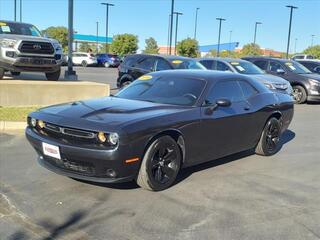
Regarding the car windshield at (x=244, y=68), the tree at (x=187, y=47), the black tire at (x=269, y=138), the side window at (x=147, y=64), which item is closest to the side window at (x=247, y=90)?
the black tire at (x=269, y=138)

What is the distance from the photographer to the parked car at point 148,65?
14.8 meters

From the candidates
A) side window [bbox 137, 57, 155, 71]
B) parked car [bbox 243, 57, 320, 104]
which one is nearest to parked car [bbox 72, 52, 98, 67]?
parked car [bbox 243, 57, 320, 104]

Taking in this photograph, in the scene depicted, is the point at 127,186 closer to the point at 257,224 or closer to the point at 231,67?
the point at 257,224

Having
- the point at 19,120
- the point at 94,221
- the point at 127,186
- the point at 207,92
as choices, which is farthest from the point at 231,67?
the point at 94,221

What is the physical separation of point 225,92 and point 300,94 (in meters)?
11.7

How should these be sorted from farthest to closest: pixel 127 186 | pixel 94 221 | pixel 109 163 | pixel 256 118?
pixel 256 118 → pixel 127 186 → pixel 109 163 → pixel 94 221

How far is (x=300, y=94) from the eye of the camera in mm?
17578

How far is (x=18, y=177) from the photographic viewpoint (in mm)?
5996

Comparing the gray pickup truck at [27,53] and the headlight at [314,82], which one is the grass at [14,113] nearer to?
the gray pickup truck at [27,53]

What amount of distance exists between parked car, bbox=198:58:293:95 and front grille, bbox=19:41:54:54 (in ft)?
19.8

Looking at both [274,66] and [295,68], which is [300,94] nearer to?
[295,68]

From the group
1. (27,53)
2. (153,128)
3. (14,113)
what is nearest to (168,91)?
(153,128)

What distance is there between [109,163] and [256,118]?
3.09 m

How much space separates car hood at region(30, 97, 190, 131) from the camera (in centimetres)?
506
